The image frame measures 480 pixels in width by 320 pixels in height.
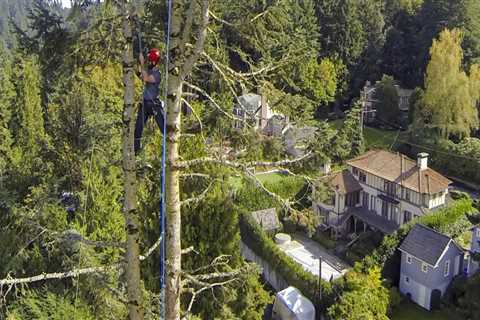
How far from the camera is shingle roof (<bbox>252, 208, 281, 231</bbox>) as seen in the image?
22578 millimetres

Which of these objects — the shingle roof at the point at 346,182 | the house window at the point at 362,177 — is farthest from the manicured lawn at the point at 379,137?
the shingle roof at the point at 346,182

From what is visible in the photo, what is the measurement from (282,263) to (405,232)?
4.76 m

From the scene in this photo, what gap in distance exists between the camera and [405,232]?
61.8 ft

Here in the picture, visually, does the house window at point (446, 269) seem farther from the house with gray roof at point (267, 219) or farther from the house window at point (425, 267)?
the house with gray roof at point (267, 219)

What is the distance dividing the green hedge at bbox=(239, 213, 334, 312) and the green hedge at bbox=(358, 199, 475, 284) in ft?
5.62

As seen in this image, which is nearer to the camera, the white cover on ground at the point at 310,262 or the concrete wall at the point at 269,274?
the concrete wall at the point at 269,274

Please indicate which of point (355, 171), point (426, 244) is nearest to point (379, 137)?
point (355, 171)

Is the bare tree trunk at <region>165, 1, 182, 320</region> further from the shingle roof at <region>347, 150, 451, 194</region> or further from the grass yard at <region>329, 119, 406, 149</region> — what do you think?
the grass yard at <region>329, 119, 406, 149</region>

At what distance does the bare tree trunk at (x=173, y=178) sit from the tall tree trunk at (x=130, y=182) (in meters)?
0.30

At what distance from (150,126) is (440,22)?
1439 inches

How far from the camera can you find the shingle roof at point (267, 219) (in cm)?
2258

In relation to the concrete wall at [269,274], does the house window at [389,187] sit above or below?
above

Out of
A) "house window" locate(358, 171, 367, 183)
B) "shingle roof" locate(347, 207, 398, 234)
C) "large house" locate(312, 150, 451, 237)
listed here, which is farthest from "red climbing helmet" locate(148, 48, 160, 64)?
"house window" locate(358, 171, 367, 183)

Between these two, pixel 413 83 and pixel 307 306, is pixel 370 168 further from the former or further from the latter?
pixel 413 83
